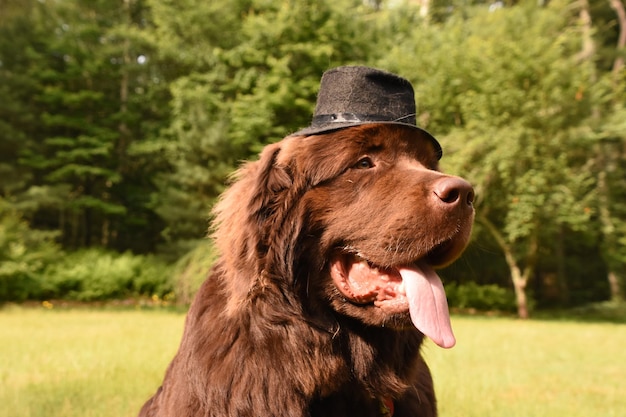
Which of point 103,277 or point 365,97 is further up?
point 365,97

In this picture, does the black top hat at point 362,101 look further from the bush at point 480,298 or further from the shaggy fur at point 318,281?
the bush at point 480,298

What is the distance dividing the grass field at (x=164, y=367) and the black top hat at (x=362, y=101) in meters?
2.14

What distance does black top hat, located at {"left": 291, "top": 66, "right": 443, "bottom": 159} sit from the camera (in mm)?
2547

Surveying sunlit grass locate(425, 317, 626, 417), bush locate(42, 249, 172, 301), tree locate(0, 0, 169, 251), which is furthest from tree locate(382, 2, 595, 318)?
tree locate(0, 0, 169, 251)

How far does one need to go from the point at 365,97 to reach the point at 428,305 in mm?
1015

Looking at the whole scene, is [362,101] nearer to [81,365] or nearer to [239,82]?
[81,365]

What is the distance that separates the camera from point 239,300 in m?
2.35

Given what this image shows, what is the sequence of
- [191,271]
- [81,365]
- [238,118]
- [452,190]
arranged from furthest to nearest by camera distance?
[238,118]
[191,271]
[81,365]
[452,190]

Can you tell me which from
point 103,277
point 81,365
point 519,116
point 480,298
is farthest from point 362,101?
point 480,298

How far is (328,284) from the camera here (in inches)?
96.7

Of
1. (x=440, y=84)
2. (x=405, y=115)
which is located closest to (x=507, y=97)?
(x=440, y=84)

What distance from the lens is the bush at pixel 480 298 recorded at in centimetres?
2203

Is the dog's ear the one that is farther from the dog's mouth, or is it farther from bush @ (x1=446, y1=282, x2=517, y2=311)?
bush @ (x1=446, y1=282, x2=517, y2=311)

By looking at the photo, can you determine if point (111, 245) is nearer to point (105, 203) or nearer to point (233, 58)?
point (105, 203)
